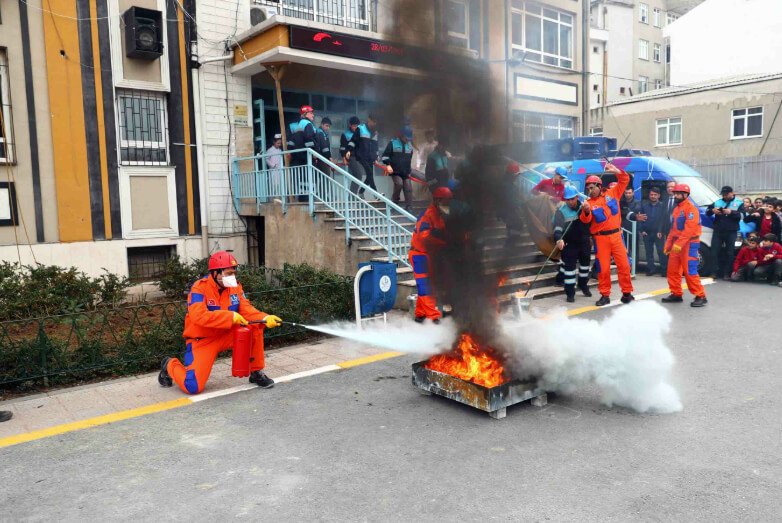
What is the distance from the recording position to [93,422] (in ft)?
15.6

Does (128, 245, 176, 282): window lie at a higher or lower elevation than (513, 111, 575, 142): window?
lower

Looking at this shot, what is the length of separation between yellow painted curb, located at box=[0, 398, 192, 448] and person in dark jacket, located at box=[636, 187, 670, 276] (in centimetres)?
964

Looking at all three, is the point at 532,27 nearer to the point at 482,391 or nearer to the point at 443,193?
the point at 443,193

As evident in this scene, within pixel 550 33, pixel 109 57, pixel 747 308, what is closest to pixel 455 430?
pixel 550 33

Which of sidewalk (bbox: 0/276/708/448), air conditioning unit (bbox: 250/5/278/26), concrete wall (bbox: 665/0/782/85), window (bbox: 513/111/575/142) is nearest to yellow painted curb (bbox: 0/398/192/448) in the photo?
sidewalk (bbox: 0/276/708/448)

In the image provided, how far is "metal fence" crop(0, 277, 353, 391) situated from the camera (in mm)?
5695

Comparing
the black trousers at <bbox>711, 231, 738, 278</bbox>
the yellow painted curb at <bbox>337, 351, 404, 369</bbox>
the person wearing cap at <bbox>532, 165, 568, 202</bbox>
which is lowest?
the yellow painted curb at <bbox>337, 351, 404, 369</bbox>

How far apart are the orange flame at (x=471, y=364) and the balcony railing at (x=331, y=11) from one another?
9.16m

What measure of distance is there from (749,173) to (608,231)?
1726 cm

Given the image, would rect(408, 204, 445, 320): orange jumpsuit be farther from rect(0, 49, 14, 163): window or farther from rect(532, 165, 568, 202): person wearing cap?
rect(0, 49, 14, 163): window

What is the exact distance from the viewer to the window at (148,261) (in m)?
10.9

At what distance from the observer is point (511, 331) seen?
513cm

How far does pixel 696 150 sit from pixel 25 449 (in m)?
30.1

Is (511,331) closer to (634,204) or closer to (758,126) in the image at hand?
(634,204)
